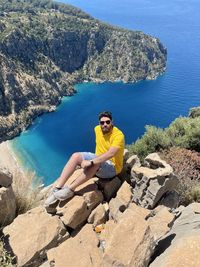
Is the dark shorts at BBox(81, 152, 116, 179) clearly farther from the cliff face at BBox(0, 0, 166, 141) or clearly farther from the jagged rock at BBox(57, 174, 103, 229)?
the cliff face at BBox(0, 0, 166, 141)

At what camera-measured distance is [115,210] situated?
896cm

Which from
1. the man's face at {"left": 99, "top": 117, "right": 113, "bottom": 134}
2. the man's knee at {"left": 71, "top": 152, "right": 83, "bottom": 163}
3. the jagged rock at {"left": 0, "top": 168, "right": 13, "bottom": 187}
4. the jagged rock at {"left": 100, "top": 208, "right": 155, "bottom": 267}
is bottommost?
the jagged rock at {"left": 100, "top": 208, "right": 155, "bottom": 267}

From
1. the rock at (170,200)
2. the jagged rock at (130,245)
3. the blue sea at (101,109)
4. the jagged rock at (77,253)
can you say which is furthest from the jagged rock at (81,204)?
the blue sea at (101,109)

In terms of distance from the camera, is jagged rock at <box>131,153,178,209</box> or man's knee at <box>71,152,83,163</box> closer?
jagged rock at <box>131,153,178,209</box>

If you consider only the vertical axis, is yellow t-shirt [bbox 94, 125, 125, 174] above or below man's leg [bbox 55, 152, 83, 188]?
above

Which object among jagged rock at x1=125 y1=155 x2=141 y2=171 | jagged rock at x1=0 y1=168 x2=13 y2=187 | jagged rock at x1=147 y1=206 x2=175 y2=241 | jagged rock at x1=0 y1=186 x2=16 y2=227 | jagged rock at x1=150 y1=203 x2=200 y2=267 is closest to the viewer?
jagged rock at x1=150 y1=203 x2=200 y2=267

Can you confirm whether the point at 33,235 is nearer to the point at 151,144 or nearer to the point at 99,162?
the point at 99,162

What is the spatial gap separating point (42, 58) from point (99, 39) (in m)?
39.6

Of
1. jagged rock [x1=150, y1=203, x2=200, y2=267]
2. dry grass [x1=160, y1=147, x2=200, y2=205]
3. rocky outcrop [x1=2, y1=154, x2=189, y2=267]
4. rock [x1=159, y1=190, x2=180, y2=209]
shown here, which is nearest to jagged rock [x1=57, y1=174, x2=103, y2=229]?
rocky outcrop [x1=2, y1=154, x2=189, y2=267]

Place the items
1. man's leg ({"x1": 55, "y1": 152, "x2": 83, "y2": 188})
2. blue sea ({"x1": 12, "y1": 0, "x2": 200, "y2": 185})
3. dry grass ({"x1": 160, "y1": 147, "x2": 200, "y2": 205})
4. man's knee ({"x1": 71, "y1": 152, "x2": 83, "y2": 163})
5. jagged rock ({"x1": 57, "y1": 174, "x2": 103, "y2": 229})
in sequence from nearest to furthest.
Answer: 1. jagged rock ({"x1": 57, "y1": 174, "x2": 103, "y2": 229})
2. man's leg ({"x1": 55, "y1": 152, "x2": 83, "y2": 188})
3. man's knee ({"x1": 71, "y1": 152, "x2": 83, "y2": 163})
4. dry grass ({"x1": 160, "y1": 147, "x2": 200, "y2": 205})
5. blue sea ({"x1": 12, "y1": 0, "x2": 200, "y2": 185})

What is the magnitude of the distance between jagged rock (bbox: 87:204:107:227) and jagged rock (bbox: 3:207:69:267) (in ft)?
2.37

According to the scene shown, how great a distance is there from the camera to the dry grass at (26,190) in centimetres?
948

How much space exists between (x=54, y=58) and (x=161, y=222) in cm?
15390

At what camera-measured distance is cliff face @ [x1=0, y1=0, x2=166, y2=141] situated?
118 m
